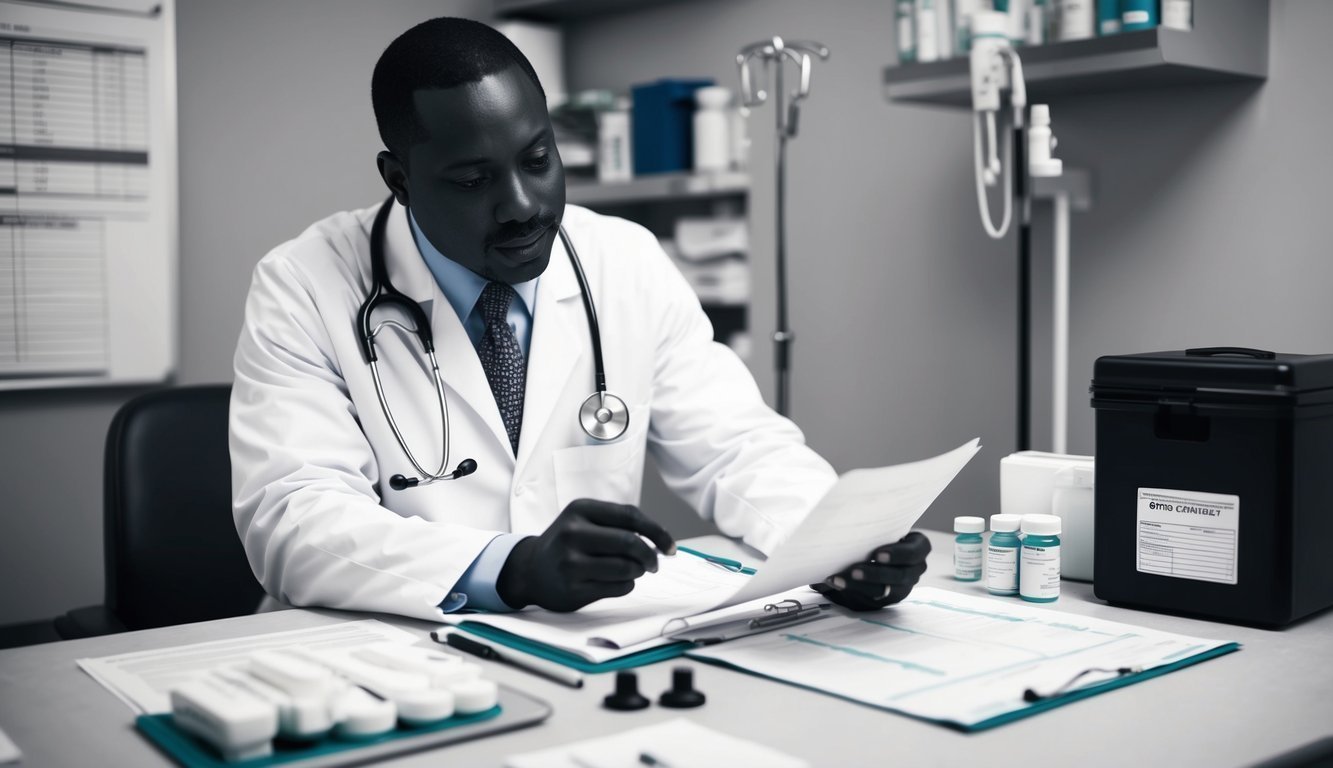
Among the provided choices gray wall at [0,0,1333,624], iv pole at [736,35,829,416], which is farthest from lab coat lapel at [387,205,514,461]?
gray wall at [0,0,1333,624]

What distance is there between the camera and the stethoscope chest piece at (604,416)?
147 centimetres

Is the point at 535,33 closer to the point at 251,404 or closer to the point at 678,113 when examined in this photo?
the point at 678,113

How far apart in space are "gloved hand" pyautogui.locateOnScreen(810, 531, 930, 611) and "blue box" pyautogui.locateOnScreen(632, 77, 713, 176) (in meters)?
1.76

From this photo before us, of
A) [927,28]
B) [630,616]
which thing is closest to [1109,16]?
[927,28]

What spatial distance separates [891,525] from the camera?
3.53 ft

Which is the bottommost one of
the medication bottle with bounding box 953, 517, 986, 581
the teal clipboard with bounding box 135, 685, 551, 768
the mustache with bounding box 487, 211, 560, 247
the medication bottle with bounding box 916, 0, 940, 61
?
the teal clipboard with bounding box 135, 685, 551, 768

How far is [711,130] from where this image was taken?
2660mm

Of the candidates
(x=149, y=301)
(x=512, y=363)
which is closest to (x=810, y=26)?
(x=512, y=363)

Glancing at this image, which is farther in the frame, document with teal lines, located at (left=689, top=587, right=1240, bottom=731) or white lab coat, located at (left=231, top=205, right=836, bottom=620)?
white lab coat, located at (left=231, top=205, right=836, bottom=620)

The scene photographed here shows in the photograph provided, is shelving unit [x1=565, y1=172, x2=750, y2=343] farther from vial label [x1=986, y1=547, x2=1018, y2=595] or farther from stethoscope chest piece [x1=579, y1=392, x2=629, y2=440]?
vial label [x1=986, y1=547, x2=1018, y2=595]

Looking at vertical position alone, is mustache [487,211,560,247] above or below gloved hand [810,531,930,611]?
above

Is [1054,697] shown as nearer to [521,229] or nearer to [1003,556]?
[1003,556]

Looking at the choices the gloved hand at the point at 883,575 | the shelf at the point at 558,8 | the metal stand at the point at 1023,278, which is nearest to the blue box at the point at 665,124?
the shelf at the point at 558,8

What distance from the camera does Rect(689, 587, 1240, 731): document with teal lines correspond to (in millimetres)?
854
